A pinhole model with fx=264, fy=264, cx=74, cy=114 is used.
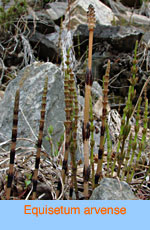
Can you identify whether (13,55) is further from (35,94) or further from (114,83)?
(35,94)

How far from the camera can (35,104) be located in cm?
179

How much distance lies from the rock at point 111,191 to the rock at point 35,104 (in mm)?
811

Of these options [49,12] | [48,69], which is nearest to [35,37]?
[49,12]

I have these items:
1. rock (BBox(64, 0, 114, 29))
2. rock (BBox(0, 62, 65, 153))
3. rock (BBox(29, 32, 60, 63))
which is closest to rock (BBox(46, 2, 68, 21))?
rock (BBox(64, 0, 114, 29))

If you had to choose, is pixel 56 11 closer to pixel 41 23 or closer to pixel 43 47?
pixel 41 23

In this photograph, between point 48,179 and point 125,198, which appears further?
point 48,179

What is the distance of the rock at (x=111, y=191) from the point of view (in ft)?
2.81

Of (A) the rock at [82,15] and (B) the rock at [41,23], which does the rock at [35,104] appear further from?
(A) the rock at [82,15]

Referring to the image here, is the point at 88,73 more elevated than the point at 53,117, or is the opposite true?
the point at 88,73

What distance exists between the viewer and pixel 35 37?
3729 millimetres

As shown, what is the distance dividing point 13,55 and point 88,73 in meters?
3.14

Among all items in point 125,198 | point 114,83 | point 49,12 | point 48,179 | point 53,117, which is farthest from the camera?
point 49,12

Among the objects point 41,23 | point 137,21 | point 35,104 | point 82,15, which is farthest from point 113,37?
point 35,104

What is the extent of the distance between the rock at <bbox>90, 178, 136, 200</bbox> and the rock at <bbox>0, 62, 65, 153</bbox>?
81 cm
